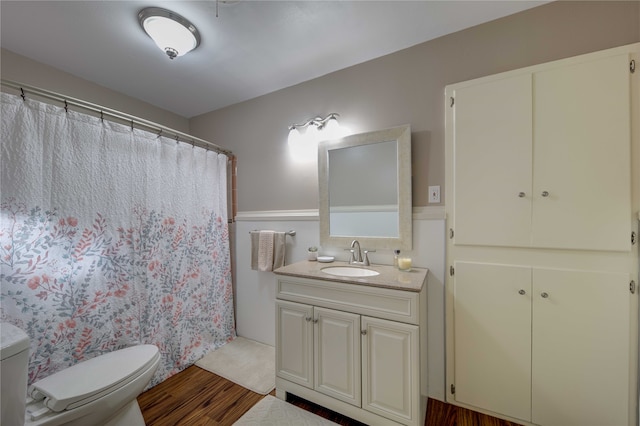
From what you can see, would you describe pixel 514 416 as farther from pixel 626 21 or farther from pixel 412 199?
pixel 626 21

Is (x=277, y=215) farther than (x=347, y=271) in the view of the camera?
Yes

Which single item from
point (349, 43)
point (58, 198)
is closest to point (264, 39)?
point (349, 43)

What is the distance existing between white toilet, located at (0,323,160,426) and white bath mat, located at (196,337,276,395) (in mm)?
652

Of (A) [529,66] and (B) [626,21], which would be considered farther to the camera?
(A) [529,66]

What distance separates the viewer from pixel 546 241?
136 centimetres

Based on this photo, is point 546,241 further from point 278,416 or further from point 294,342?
point 278,416

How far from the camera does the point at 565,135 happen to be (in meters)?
1.32

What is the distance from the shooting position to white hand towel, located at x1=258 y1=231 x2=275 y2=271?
2.19 metres

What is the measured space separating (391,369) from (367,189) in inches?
45.5

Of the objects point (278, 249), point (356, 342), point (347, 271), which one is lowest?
point (356, 342)

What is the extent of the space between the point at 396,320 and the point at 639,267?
1.19 meters

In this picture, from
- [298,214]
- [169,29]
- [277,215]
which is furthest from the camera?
[277,215]

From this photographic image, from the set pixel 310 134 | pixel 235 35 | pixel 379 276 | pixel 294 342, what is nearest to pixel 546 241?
pixel 379 276

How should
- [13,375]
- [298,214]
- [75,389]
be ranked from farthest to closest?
[298,214] → [75,389] → [13,375]
